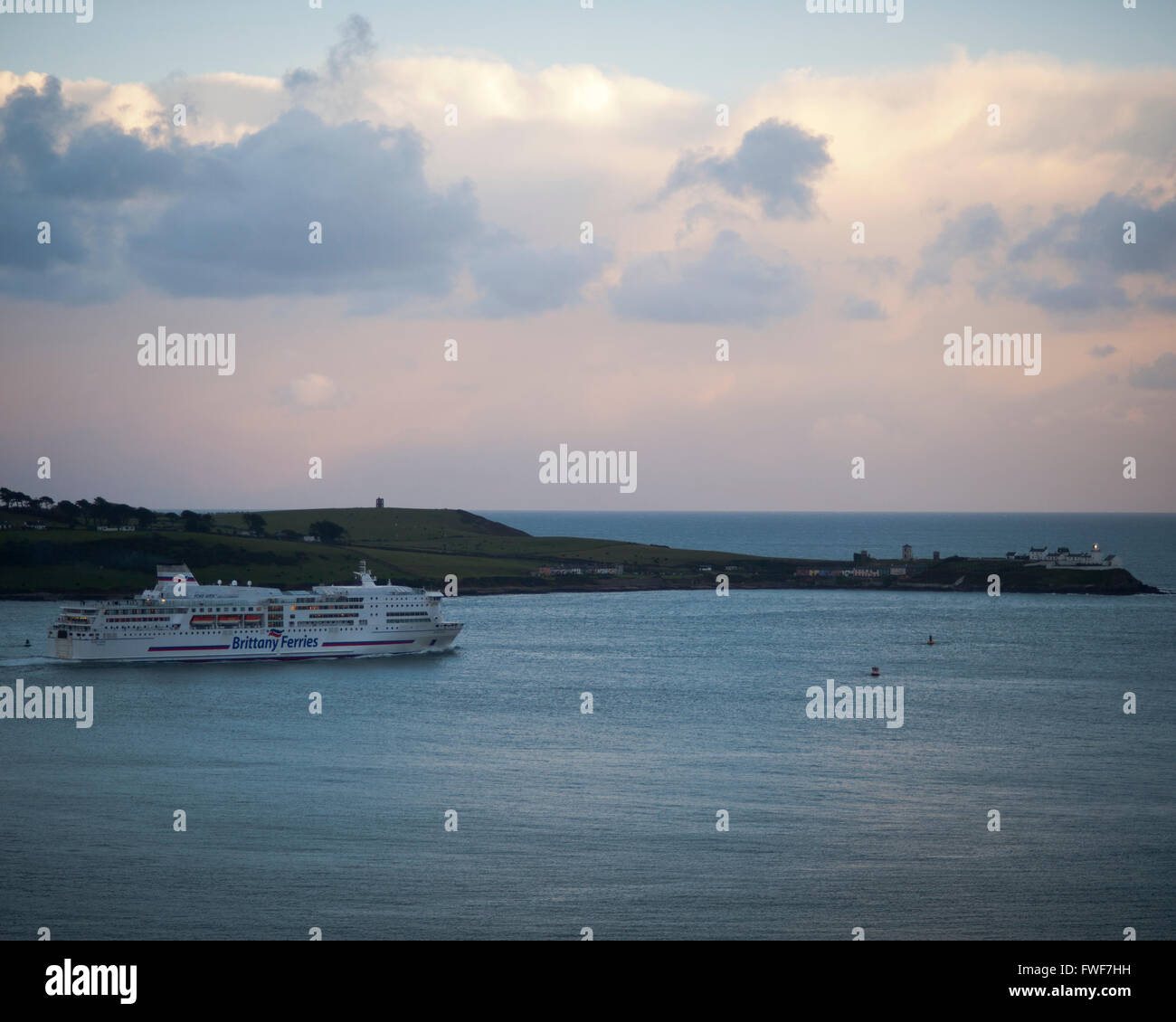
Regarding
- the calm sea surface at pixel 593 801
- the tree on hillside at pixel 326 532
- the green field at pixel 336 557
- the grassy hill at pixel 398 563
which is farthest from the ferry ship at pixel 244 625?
the tree on hillside at pixel 326 532

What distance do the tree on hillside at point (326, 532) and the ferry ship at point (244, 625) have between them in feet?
202

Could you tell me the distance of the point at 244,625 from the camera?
236 feet

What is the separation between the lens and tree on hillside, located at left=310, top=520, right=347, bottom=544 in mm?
138250

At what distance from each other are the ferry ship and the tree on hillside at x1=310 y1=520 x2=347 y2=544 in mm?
61487

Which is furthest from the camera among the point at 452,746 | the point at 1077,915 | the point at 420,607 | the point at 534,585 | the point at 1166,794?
the point at 534,585

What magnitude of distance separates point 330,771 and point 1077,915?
24.4m

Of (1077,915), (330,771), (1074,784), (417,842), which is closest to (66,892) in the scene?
(417,842)

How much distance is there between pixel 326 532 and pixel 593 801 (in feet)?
359

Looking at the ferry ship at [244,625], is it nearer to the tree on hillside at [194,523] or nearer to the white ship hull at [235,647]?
the white ship hull at [235,647]

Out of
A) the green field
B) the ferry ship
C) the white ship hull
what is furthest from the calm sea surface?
the green field

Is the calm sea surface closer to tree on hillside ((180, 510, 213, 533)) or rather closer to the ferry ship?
the ferry ship

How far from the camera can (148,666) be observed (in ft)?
226
